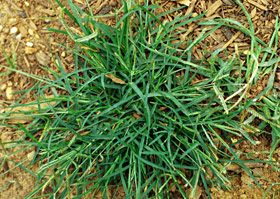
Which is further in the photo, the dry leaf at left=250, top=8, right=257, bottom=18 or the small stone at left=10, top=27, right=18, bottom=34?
the small stone at left=10, top=27, right=18, bottom=34

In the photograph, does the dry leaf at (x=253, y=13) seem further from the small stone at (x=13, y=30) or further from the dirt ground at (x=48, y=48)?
the small stone at (x=13, y=30)

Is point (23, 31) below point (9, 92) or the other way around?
the other way around

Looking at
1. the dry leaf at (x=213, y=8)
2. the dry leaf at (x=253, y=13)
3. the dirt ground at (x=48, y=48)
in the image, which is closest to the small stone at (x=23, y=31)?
the dirt ground at (x=48, y=48)

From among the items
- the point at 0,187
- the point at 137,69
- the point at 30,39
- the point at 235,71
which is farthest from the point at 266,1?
the point at 0,187

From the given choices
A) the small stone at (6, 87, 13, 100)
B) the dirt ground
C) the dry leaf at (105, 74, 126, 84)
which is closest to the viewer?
the dry leaf at (105, 74, 126, 84)

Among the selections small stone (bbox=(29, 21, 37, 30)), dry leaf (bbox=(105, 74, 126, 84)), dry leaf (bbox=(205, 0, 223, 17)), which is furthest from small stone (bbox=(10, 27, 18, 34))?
dry leaf (bbox=(205, 0, 223, 17))

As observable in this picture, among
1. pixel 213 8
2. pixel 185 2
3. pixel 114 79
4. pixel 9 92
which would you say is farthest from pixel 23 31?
pixel 213 8

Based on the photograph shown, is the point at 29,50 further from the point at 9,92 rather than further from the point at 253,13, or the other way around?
the point at 253,13

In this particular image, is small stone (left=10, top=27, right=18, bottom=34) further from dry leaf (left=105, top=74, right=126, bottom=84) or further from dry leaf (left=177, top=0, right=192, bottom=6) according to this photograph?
dry leaf (left=177, top=0, right=192, bottom=6)
